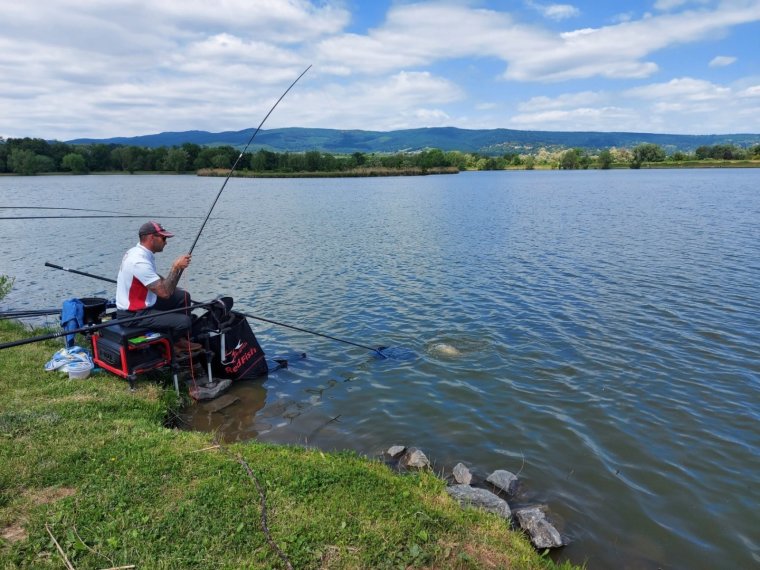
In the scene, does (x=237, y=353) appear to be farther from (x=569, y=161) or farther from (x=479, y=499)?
(x=569, y=161)

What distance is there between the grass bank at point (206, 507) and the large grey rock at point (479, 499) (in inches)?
10.0

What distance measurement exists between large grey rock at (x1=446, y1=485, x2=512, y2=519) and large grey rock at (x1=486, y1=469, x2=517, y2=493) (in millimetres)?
416

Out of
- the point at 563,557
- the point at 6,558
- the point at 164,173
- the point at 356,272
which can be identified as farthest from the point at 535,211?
the point at 164,173

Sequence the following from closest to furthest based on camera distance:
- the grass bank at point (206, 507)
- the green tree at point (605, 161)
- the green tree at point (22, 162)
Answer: the grass bank at point (206, 507) → the green tree at point (22, 162) → the green tree at point (605, 161)

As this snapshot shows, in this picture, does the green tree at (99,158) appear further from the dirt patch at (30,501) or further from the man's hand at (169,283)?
the dirt patch at (30,501)

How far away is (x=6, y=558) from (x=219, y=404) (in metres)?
5.01

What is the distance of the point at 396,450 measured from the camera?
7.67 m

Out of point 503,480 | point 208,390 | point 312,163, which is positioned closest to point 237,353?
point 208,390

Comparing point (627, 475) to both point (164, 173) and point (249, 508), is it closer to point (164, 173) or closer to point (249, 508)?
point (249, 508)

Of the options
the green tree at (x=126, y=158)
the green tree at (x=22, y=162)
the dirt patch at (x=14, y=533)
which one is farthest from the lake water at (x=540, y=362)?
the green tree at (x=126, y=158)

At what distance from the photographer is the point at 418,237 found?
28531mm

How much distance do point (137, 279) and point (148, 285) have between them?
0.27 metres

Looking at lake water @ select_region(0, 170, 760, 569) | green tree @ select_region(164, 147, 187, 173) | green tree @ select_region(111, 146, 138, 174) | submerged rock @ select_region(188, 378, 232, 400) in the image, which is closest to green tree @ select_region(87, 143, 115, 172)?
green tree @ select_region(111, 146, 138, 174)

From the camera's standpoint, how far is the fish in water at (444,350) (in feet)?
38.3
